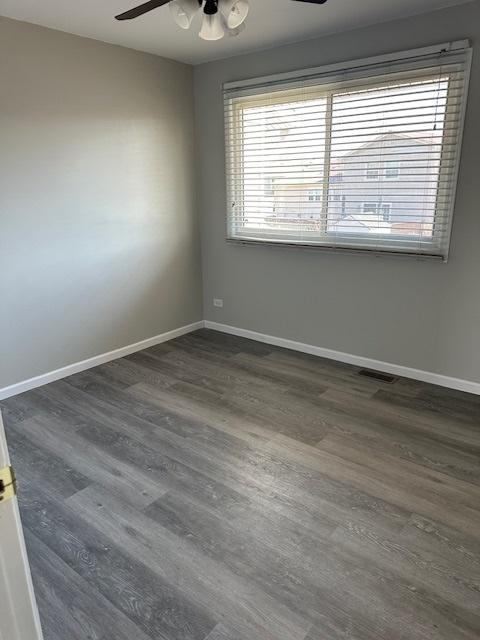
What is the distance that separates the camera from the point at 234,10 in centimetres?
194

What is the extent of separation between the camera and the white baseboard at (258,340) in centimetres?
327

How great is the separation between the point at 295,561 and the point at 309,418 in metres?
1.18

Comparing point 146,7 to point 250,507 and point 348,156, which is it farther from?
point 250,507

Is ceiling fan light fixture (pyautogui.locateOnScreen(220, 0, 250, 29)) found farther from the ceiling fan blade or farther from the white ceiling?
the white ceiling

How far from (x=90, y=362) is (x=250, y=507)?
7.01 feet

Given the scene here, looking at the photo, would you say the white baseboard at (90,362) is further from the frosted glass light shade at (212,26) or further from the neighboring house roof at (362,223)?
the frosted glass light shade at (212,26)

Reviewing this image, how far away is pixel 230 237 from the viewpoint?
13.9 ft

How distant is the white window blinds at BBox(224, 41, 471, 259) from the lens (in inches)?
116

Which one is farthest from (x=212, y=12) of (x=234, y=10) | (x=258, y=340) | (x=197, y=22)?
(x=258, y=340)

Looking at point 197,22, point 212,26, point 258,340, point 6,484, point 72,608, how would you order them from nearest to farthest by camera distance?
point 6,484 → point 72,608 → point 212,26 → point 197,22 → point 258,340

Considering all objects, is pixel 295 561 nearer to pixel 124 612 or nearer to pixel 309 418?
pixel 124 612

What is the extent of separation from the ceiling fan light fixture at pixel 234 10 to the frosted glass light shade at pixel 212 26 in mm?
51

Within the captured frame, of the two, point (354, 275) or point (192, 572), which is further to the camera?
point (354, 275)

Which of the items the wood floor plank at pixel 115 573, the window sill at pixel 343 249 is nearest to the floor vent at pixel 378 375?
the window sill at pixel 343 249
